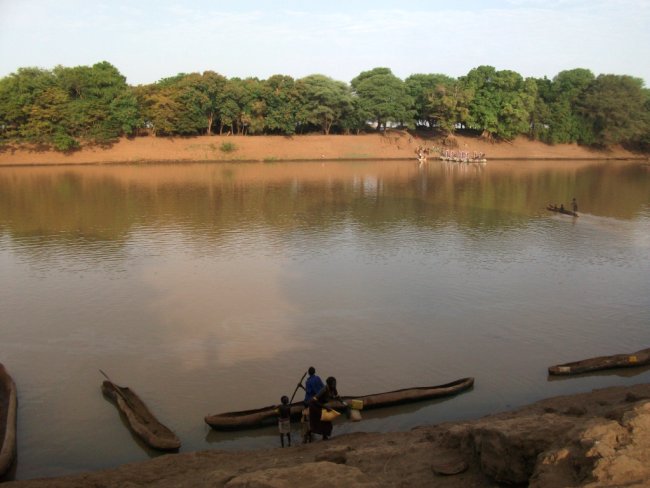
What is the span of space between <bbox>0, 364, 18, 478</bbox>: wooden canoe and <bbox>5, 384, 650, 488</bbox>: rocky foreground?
2.28ft

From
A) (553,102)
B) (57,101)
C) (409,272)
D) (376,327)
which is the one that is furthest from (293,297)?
(553,102)

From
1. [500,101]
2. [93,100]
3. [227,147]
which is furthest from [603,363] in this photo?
[500,101]

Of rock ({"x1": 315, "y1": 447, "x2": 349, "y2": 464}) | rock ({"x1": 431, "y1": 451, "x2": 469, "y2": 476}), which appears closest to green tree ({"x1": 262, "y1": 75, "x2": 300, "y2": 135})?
rock ({"x1": 315, "y1": 447, "x2": 349, "y2": 464})

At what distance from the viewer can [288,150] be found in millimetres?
62781

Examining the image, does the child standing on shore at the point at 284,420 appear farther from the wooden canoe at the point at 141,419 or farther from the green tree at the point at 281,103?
the green tree at the point at 281,103

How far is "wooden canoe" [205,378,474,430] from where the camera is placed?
943 centimetres

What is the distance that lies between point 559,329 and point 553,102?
67.4m

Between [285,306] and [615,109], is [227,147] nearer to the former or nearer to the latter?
[285,306]

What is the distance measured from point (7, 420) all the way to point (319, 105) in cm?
5939

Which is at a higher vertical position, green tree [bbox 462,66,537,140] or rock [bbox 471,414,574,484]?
green tree [bbox 462,66,537,140]

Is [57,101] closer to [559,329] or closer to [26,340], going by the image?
[26,340]

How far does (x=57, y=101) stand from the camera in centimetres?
5600

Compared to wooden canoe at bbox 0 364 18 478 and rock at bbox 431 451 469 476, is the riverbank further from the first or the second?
rock at bbox 431 451 469 476

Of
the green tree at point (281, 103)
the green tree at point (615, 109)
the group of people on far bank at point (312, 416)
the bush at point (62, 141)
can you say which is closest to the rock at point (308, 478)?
the group of people on far bank at point (312, 416)
